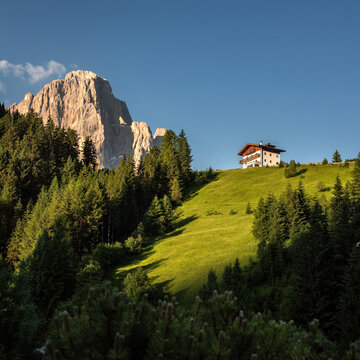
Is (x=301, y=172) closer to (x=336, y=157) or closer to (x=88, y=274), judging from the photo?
(x=336, y=157)

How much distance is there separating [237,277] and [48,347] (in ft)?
101

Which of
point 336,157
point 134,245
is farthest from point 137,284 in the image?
point 336,157

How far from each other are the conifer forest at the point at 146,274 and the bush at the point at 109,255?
0.22 metres

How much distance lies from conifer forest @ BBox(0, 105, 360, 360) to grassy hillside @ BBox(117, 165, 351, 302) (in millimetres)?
2900

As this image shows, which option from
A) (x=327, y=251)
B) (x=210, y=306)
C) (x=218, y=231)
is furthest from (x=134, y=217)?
(x=210, y=306)

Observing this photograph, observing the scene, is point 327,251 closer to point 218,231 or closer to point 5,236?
point 218,231

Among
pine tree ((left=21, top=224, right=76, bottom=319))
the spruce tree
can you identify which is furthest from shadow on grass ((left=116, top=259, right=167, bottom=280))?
the spruce tree

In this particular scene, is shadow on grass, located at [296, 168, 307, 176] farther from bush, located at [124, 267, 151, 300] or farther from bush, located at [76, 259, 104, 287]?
bush, located at [76, 259, 104, 287]

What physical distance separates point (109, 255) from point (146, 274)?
15.8m

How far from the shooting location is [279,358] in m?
4.79

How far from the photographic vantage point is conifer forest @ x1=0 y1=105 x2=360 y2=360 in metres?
4.41

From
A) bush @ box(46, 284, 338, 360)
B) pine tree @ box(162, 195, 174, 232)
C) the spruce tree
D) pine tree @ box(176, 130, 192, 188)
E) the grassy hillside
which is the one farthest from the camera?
pine tree @ box(176, 130, 192, 188)

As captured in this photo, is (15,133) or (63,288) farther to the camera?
(15,133)

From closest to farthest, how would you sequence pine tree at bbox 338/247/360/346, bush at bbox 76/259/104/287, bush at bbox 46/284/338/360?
bush at bbox 46/284/338/360, pine tree at bbox 338/247/360/346, bush at bbox 76/259/104/287
